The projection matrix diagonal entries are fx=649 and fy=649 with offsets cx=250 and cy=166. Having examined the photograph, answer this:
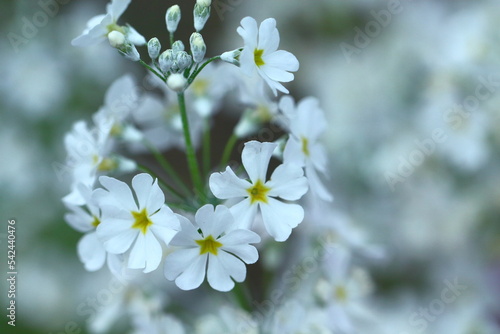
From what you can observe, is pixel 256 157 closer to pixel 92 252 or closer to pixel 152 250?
pixel 152 250

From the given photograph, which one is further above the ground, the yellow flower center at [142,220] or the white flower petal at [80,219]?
the yellow flower center at [142,220]

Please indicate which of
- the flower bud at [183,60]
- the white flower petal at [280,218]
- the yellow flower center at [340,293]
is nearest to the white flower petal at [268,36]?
the flower bud at [183,60]

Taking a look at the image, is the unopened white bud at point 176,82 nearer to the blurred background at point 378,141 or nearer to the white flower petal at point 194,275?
the white flower petal at point 194,275

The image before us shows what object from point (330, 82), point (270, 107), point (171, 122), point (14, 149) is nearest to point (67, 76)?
point (14, 149)

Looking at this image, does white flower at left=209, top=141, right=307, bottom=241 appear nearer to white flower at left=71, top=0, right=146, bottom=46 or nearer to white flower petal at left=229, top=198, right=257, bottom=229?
white flower petal at left=229, top=198, right=257, bottom=229

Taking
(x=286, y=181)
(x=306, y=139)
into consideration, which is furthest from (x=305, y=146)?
(x=286, y=181)

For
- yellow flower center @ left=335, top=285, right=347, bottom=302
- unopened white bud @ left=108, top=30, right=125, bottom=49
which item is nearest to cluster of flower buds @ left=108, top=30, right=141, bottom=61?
unopened white bud @ left=108, top=30, right=125, bottom=49
